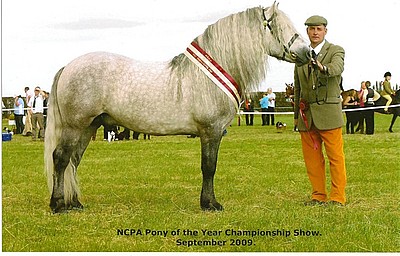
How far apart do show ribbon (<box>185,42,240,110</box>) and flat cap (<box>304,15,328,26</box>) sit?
99 cm

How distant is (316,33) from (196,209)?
87.3 inches

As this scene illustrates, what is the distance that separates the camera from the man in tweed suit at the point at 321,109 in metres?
5.27

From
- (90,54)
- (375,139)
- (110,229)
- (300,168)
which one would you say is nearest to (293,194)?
(300,168)

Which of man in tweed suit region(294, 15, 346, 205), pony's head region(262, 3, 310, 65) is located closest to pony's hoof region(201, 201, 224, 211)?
man in tweed suit region(294, 15, 346, 205)

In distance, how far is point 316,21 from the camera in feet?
17.1

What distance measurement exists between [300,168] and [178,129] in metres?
3.52

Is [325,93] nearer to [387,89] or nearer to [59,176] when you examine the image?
[59,176]

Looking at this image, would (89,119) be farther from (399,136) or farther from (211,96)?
(399,136)

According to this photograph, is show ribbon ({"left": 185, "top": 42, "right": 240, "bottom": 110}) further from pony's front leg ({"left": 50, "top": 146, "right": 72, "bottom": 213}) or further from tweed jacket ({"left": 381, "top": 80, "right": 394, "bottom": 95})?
tweed jacket ({"left": 381, "top": 80, "right": 394, "bottom": 95})

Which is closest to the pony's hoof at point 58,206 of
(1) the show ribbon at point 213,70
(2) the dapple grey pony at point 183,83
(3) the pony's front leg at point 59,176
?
(3) the pony's front leg at point 59,176

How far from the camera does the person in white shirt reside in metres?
11.6

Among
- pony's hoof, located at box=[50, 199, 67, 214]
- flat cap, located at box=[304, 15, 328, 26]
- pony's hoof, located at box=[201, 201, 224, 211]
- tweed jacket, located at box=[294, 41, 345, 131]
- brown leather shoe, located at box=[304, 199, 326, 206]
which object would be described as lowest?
brown leather shoe, located at box=[304, 199, 326, 206]

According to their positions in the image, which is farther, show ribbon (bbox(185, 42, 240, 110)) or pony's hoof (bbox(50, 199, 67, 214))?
pony's hoof (bbox(50, 199, 67, 214))

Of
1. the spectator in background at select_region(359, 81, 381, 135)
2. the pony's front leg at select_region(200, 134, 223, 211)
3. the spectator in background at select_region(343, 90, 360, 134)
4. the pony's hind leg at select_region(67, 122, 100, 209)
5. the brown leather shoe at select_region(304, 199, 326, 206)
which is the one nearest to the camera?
the pony's front leg at select_region(200, 134, 223, 211)
